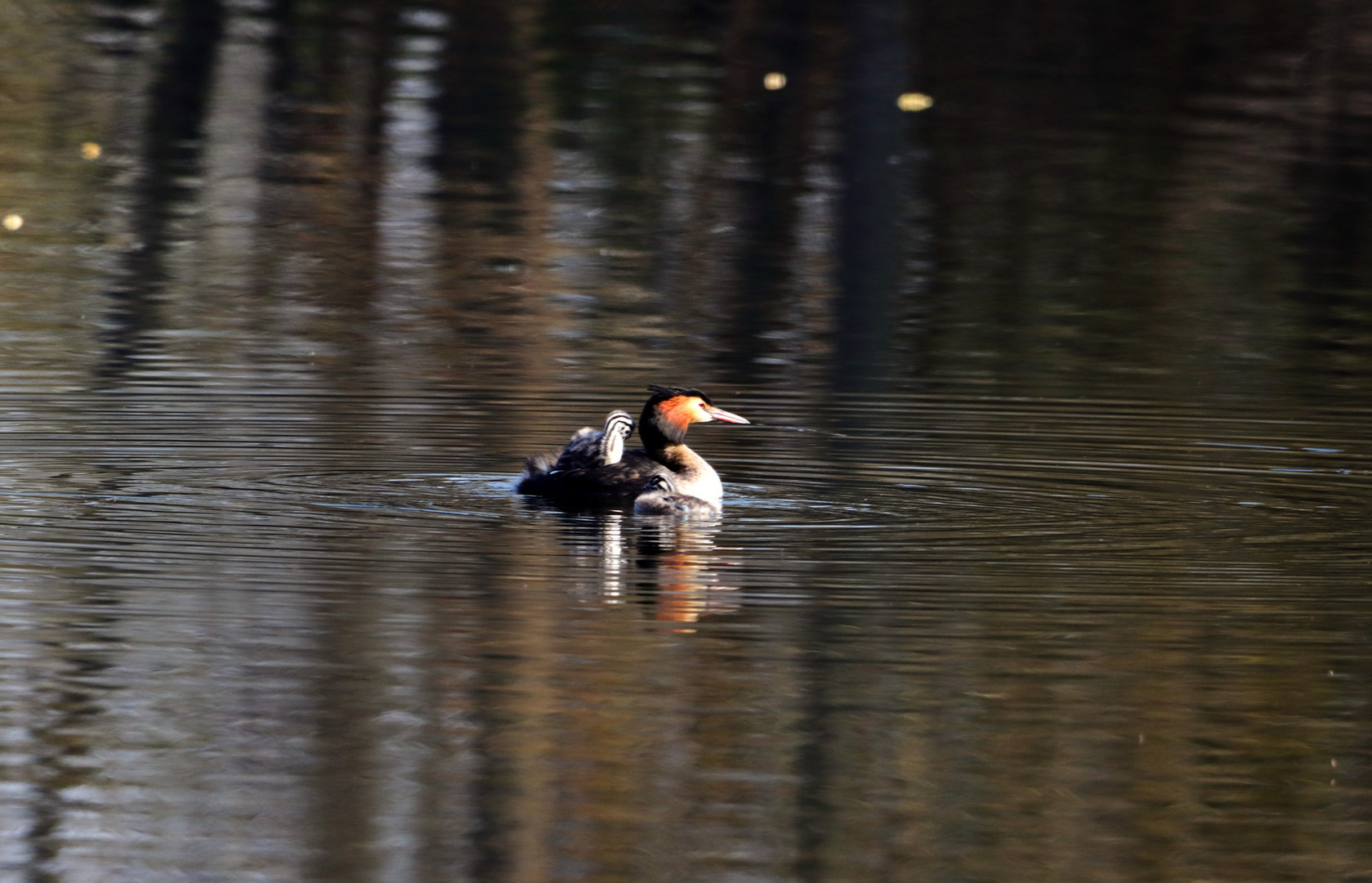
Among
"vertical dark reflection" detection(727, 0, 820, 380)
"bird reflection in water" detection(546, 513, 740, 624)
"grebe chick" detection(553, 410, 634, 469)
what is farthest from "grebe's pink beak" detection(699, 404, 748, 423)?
"vertical dark reflection" detection(727, 0, 820, 380)

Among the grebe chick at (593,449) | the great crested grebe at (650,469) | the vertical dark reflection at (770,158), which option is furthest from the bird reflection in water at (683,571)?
the vertical dark reflection at (770,158)

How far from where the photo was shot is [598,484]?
1154 centimetres

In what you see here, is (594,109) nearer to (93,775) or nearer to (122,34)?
(122,34)

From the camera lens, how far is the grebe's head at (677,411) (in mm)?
11969

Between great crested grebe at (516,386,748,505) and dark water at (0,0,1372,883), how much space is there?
0.25 meters

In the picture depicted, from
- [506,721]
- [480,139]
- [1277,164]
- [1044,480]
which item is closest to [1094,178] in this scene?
[1277,164]

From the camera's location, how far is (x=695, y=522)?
1105 cm

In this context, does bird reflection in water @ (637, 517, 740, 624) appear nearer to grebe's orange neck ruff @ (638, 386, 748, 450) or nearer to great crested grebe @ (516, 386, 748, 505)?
great crested grebe @ (516, 386, 748, 505)

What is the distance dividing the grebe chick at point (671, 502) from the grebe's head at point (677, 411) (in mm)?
644

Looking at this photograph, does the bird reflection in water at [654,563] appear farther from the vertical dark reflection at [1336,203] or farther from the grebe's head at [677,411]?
the vertical dark reflection at [1336,203]

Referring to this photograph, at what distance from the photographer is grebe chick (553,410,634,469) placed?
38.0 feet

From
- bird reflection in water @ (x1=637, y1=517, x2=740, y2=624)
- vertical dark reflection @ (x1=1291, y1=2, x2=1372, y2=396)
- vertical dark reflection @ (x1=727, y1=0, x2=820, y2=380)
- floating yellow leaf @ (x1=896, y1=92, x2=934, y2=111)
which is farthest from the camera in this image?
floating yellow leaf @ (x1=896, y1=92, x2=934, y2=111)

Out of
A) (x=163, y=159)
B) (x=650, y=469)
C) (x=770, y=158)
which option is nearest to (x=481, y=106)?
(x=770, y=158)

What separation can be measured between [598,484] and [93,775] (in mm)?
4944
